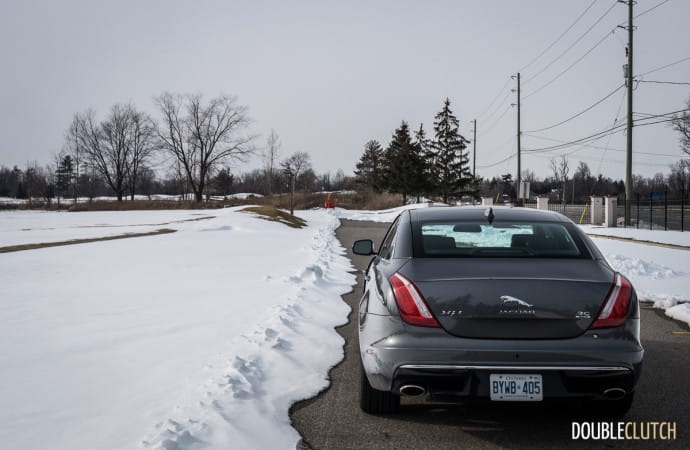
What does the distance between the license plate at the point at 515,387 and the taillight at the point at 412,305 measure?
49 centimetres

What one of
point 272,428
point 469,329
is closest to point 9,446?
point 272,428

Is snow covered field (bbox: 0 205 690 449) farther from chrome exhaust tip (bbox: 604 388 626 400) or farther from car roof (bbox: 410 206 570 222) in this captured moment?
chrome exhaust tip (bbox: 604 388 626 400)

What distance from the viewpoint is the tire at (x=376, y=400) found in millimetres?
3773

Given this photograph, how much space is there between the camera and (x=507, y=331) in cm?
321

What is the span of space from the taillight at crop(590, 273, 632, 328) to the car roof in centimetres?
100

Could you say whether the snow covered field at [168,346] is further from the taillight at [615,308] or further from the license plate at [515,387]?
the taillight at [615,308]

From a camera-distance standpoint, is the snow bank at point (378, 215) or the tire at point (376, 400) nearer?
the tire at point (376, 400)

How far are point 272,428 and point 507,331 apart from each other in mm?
1693

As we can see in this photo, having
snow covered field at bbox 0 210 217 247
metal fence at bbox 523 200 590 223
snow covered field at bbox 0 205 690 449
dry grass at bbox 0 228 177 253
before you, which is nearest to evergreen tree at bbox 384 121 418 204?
metal fence at bbox 523 200 590 223

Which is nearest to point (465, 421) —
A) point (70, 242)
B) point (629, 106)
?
point (70, 242)

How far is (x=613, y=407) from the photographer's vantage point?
3740 millimetres

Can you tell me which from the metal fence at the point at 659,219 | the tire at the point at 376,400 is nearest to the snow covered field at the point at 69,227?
the tire at the point at 376,400

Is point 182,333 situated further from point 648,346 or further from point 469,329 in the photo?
point 648,346

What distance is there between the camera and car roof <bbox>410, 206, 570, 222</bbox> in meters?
4.32
